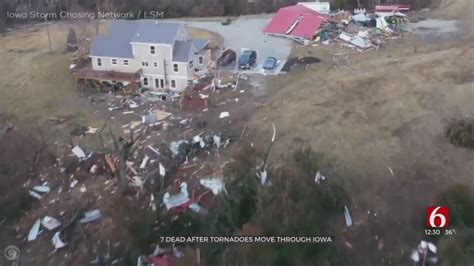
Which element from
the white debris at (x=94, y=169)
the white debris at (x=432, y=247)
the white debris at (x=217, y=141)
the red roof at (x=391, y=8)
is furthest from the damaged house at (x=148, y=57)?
Answer: the white debris at (x=432, y=247)

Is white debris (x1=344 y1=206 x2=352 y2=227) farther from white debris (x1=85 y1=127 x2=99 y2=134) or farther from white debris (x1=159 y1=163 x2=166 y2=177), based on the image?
white debris (x1=85 y1=127 x2=99 y2=134)

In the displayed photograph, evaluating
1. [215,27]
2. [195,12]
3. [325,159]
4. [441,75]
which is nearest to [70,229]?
[325,159]

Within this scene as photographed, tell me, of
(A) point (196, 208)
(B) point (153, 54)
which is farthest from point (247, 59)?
(A) point (196, 208)

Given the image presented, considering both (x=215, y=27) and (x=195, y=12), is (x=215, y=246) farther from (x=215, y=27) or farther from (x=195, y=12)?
(x=195, y=12)

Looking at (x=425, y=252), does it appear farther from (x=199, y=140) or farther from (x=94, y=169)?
(x=94, y=169)

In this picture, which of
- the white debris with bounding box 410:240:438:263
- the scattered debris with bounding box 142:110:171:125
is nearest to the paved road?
the scattered debris with bounding box 142:110:171:125
